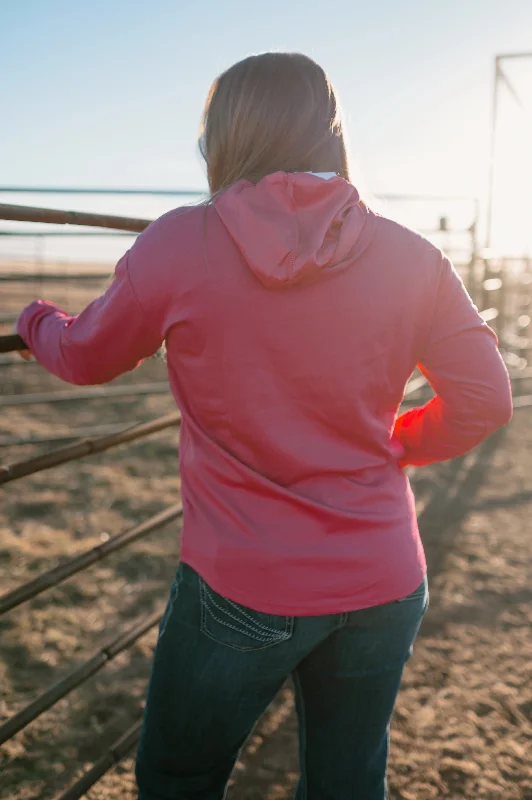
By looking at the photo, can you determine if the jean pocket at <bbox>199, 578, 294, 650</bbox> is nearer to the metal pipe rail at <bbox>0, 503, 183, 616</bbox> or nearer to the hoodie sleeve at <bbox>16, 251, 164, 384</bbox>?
the hoodie sleeve at <bbox>16, 251, 164, 384</bbox>

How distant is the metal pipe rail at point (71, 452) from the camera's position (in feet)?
4.41

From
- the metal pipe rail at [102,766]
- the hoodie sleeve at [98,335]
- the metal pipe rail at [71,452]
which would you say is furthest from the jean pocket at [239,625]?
the metal pipe rail at [102,766]

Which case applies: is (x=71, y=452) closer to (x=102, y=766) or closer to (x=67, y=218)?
(x=67, y=218)

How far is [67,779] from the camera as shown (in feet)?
5.96

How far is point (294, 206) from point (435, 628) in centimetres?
206

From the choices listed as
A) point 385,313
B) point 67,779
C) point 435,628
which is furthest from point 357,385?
point 435,628

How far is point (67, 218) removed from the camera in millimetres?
1376

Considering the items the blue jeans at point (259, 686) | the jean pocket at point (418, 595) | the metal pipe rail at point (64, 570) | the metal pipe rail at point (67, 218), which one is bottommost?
the metal pipe rail at point (64, 570)

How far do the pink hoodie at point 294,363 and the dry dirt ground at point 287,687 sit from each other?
1.13 meters

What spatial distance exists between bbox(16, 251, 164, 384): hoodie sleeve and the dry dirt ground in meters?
1.23

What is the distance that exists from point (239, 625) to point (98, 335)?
1.39 ft

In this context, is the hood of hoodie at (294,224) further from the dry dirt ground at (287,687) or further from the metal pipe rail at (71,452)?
the dry dirt ground at (287,687)

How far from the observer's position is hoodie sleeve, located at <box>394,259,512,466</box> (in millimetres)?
944

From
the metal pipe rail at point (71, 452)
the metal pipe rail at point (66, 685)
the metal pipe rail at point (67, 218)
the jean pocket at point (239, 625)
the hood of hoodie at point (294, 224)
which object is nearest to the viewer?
the hood of hoodie at point (294, 224)
